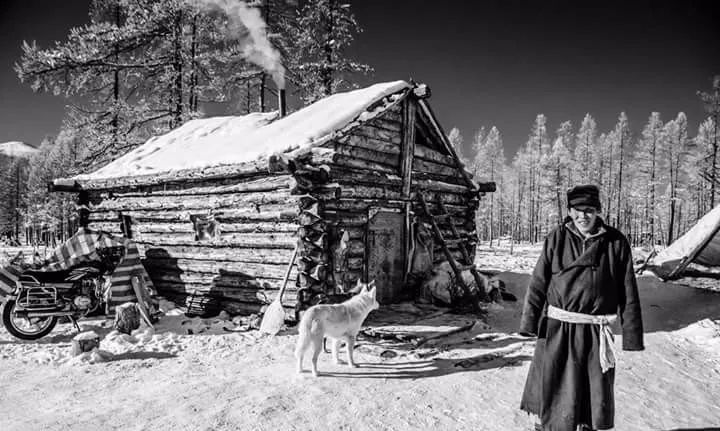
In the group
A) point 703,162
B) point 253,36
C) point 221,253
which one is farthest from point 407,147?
point 703,162

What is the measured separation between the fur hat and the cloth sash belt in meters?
0.87

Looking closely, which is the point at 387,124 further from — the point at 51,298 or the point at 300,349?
the point at 51,298

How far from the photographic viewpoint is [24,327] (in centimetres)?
764

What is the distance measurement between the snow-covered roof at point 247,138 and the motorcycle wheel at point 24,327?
4.08 meters

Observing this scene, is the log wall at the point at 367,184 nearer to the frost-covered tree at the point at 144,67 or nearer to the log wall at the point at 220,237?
Answer: the log wall at the point at 220,237

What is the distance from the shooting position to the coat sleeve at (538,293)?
11.6 feet

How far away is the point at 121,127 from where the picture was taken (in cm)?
1886

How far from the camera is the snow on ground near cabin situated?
4246 mm

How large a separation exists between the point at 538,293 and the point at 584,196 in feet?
2.98

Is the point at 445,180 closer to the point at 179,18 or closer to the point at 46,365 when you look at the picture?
the point at 46,365

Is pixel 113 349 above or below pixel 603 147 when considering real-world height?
below

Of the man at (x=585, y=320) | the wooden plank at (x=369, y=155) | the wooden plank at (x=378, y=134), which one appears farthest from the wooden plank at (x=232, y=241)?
the man at (x=585, y=320)

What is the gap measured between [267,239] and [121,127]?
1422cm

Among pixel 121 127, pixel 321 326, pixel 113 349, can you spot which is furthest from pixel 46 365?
pixel 121 127
